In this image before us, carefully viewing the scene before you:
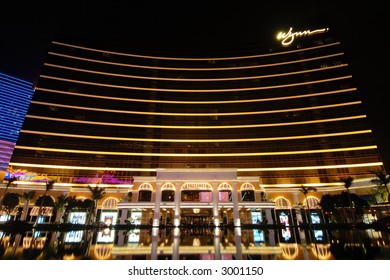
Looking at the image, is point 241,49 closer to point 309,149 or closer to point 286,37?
point 286,37

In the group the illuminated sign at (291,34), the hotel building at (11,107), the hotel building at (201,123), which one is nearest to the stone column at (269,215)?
the hotel building at (201,123)

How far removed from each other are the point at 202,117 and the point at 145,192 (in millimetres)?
30262

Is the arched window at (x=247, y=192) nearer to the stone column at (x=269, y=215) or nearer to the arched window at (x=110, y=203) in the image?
the stone column at (x=269, y=215)

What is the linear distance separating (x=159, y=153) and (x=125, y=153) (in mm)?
9076

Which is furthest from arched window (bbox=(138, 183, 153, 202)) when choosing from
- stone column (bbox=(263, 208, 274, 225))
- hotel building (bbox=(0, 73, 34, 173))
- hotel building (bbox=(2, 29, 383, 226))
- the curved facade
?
hotel building (bbox=(0, 73, 34, 173))

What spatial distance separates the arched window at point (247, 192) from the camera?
4266 centimetres

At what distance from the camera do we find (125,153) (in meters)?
58.6

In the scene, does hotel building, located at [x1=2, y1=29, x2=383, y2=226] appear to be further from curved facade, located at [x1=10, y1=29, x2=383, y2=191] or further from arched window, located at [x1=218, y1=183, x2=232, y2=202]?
arched window, located at [x1=218, y1=183, x2=232, y2=202]

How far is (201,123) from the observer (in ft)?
209

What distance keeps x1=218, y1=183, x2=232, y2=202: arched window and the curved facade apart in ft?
59.0

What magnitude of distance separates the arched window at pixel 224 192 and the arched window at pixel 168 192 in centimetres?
873

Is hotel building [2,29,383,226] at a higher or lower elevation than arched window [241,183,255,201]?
higher

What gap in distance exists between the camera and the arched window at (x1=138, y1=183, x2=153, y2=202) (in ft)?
137

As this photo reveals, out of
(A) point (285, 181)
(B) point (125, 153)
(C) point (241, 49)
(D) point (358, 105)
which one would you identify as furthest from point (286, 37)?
(B) point (125, 153)
